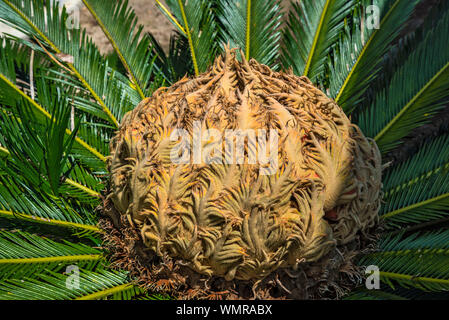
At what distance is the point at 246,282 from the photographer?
169cm

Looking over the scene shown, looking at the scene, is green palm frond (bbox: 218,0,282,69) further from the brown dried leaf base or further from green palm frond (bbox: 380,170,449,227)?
the brown dried leaf base

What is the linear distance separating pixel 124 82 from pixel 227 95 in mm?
1112

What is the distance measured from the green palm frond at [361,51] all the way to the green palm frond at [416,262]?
0.87 meters

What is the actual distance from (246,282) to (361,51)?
1478 mm

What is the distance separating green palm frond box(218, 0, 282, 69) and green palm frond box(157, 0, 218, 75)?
8 centimetres

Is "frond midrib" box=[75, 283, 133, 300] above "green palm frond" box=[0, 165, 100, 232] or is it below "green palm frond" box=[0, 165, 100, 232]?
below

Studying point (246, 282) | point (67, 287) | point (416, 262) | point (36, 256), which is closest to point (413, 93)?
point (416, 262)

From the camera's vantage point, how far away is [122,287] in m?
1.83

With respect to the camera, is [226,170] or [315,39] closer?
[226,170]

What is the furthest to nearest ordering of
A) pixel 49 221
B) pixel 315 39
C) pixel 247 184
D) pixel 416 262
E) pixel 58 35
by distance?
pixel 315 39 → pixel 58 35 → pixel 49 221 → pixel 416 262 → pixel 247 184

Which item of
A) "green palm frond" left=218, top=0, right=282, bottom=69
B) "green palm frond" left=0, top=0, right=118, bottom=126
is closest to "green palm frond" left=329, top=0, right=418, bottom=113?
"green palm frond" left=218, top=0, right=282, bottom=69

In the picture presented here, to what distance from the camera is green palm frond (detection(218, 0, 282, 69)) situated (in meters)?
2.54

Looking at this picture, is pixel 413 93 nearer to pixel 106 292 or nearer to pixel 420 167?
pixel 420 167
